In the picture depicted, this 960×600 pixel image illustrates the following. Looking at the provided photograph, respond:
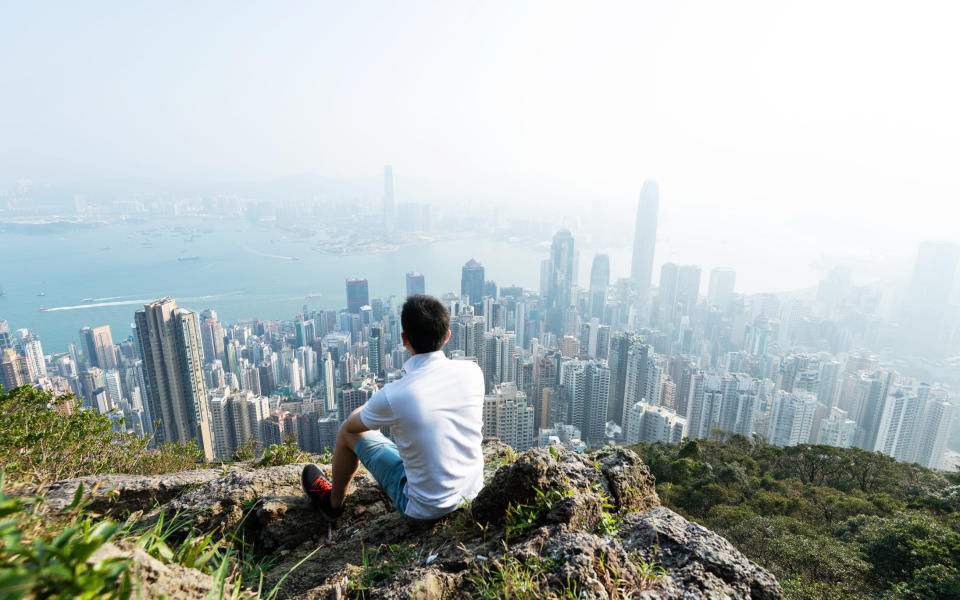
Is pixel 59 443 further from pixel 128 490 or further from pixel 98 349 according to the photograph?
pixel 98 349

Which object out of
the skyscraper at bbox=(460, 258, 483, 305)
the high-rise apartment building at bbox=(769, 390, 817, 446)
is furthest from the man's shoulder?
the skyscraper at bbox=(460, 258, 483, 305)

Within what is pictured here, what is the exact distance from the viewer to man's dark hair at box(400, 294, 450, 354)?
4.73ft

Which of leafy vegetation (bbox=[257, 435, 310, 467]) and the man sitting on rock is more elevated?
the man sitting on rock

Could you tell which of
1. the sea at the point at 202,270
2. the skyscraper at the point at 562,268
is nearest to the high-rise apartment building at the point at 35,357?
the sea at the point at 202,270

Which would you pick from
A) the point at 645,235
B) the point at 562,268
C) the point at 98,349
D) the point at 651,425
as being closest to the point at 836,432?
the point at 651,425

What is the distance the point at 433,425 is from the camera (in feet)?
4.48

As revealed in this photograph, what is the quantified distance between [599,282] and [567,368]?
74.6ft

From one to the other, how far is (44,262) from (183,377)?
38517 millimetres

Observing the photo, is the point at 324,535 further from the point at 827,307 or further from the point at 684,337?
A: the point at 827,307

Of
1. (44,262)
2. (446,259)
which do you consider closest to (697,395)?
(446,259)

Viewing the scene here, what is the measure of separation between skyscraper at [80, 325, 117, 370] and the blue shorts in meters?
31.6

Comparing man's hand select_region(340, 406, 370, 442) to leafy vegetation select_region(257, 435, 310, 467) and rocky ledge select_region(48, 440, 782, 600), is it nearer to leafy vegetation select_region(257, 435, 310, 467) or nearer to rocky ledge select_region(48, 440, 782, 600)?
rocky ledge select_region(48, 440, 782, 600)

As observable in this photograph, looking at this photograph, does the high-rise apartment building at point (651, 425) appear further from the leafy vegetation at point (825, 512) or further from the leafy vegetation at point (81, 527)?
the leafy vegetation at point (81, 527)

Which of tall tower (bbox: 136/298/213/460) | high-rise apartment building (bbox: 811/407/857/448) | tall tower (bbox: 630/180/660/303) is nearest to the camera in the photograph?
tall tower (bbox: 136/298/213/460)
